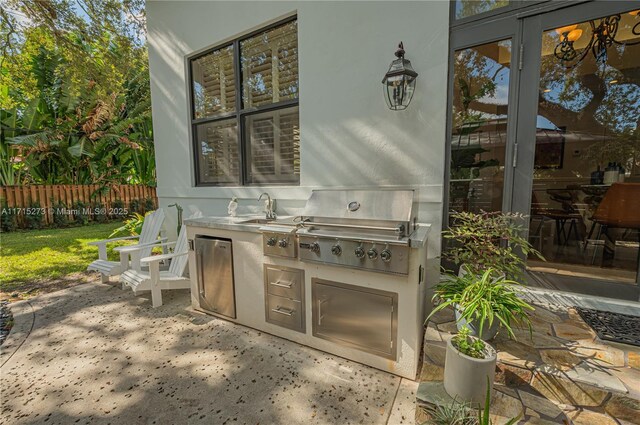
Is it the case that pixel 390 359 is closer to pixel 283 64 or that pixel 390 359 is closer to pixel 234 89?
pixel 283 64

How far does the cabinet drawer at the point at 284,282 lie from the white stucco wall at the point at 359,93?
107cm

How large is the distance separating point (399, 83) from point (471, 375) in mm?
2325

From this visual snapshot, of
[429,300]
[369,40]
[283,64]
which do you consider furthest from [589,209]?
[283,64]

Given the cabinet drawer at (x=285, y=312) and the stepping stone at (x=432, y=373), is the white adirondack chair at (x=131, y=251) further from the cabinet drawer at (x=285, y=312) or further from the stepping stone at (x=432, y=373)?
the stepping stone at (x=432, y=373)

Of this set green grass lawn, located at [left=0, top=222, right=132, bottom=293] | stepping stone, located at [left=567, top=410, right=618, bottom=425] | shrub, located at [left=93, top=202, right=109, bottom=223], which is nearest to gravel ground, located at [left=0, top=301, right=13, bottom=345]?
green grass lawn, located at [left=0, top=222, right=132, bottom=293]

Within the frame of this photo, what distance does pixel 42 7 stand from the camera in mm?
4422

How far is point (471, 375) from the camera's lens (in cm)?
145

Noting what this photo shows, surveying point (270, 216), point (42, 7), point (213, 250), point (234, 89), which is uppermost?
point (42, 7)

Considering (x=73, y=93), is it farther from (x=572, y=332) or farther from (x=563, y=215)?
(x=572, y=332)

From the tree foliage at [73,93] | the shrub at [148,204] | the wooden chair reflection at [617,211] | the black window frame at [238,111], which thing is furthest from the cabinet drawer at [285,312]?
the shrub at [148,204]

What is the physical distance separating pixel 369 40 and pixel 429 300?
267 cm

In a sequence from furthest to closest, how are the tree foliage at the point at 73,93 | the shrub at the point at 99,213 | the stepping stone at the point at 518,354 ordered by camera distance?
the shrub at the point at 99,213 < the tree foliage at the point at 73,93 < the stepping stone at the point at 518,354

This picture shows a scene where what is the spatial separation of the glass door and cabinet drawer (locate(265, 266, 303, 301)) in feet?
6.75

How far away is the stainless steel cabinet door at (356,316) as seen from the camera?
213cm
